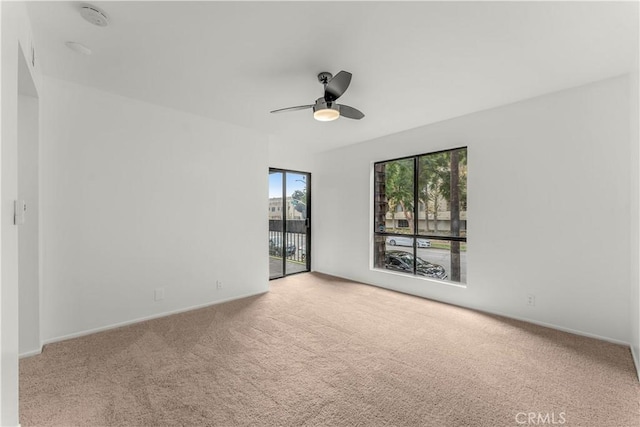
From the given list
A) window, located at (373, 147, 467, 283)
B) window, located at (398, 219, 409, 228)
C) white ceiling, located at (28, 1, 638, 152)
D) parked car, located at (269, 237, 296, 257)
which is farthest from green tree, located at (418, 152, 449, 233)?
parked car, located at (269, 237, 296, 257)

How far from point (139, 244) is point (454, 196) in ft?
13.1

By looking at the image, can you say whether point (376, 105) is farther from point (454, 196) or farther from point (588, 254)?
point (588, 254)

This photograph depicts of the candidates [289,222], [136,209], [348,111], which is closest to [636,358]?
[348,111]

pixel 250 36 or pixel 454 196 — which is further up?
pixel 250 36

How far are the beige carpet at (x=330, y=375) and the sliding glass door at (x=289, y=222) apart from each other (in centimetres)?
223

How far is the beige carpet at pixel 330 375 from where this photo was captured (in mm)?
1685

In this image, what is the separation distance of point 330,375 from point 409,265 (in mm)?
2699

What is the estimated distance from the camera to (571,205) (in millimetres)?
2811

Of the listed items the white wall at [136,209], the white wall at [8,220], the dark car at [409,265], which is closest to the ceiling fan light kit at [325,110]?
the white wall at [136,209]

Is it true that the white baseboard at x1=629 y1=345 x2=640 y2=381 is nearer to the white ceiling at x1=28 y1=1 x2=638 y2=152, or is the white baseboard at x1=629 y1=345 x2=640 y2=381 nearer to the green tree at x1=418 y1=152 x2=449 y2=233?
the green tree at x1=418 y1=152 x2=449 y2=233

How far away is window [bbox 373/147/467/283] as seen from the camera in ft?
12.4

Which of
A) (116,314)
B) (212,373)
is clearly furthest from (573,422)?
(116,314)

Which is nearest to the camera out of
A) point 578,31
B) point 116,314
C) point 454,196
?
point 578,31

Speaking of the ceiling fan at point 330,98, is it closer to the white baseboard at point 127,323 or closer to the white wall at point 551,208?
the white wall at point 551,208
